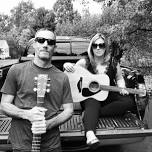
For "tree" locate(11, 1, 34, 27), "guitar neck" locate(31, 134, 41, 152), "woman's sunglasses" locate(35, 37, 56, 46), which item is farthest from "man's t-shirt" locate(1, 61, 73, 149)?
"tree" locate(11, 1, 34, 27)

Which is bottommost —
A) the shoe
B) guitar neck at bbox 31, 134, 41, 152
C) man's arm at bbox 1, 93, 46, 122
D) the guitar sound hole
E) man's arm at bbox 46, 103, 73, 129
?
the shoe

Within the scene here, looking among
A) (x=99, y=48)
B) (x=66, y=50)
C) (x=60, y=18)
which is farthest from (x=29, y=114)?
(x=60, y=18)

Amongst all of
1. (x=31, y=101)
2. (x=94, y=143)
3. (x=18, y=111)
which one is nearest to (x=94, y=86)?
(x=94, y=143)

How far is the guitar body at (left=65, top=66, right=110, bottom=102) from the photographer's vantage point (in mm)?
4305

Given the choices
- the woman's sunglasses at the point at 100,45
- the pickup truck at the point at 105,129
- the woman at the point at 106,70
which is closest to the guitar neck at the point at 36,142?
the pickup truck at the point at 105,129

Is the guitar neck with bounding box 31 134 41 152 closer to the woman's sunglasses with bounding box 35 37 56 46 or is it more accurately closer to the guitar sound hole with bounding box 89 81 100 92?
the woman's sunglasses with bounding box 35 37 56 46

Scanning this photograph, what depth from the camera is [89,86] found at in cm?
443

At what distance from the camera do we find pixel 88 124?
377 centimetres

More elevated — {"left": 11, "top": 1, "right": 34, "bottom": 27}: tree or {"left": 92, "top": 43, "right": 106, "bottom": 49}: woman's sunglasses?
{"left": 11, "top": 1, "right": 34, "bottom": 27}: tree

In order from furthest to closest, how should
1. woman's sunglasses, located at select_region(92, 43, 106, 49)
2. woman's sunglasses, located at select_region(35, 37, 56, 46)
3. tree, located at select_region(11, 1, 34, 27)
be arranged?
tree, located at select_region(11, 1, 34, 27) < woman's sunglasses, located at select_region(92, 43, 106, 49) < woman's sunglasses, located at select_region(35, 37, 56, 46)

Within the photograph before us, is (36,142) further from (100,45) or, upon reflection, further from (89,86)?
(100,45)

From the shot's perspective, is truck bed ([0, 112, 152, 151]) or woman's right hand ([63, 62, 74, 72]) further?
woman's right hand ([63, 62, 74, 72])

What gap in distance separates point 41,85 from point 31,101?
0.62ft

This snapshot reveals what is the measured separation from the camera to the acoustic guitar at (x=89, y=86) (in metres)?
→ 4.29
